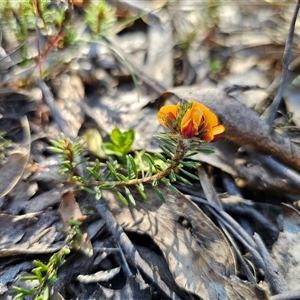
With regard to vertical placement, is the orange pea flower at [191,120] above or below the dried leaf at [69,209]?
above

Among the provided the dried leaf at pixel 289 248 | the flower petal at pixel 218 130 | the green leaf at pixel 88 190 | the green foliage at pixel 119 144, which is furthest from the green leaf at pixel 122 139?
the dried leaf at pixel 289 248

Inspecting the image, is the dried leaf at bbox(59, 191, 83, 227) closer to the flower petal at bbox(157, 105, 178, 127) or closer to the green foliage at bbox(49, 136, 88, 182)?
the green foliage at bbox(49, 136, 88, 182)

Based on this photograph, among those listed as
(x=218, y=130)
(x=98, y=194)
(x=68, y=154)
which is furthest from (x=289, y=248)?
(x=68, y=154)

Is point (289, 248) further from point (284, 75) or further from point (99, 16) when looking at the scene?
point (99, 16)

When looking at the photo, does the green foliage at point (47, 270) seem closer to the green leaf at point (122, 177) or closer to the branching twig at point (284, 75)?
the green leaf at point (122, 177)

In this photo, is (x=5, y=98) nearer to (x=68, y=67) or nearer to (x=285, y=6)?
(x=68, y=67)

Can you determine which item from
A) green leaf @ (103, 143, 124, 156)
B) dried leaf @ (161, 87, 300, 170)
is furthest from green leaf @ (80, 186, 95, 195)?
dried leaf @ (161, 87, 300, 170)

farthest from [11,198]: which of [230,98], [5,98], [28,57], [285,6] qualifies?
[285,6]
